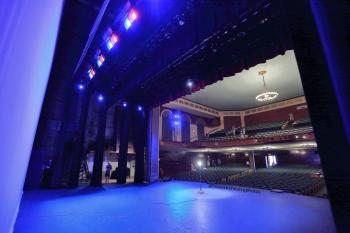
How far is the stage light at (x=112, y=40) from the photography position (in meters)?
5.24

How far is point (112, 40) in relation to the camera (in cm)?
537

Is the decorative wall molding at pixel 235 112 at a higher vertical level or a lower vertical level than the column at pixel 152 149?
higher

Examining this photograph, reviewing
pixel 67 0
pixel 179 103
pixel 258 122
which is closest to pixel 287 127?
pixel 258 122

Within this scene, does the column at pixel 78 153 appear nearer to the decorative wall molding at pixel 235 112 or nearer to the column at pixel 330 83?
the decorative wall molding at pixel 235 112

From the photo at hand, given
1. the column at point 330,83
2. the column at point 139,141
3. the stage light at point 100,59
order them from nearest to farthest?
1. the column at point 330,83
2. the stage light at point 100,59
3. the column at point 139,141

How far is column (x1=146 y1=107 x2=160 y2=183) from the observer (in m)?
9.88

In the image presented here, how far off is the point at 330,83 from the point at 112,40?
5.24 meters

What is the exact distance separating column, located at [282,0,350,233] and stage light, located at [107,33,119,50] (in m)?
4.49

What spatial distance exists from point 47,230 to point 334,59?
450 centimetres

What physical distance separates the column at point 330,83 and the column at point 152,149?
28.9ft

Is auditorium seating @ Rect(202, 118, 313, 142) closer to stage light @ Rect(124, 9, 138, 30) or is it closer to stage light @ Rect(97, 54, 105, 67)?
stage light @ Rect(97, 54, 105, 67)

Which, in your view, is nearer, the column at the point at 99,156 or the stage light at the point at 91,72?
the stage light at the point at 91,72

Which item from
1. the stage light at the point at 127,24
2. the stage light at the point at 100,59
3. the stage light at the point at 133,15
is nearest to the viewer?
the stage light at the point at 133,15

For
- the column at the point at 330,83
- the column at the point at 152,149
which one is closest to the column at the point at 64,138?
the column at the point at 152,149
